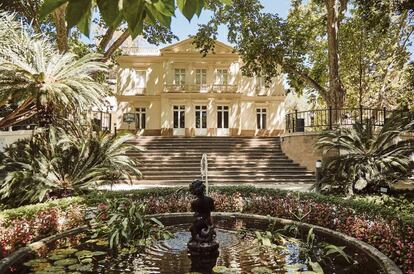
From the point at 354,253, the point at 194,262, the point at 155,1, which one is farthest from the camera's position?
the point at 354,253

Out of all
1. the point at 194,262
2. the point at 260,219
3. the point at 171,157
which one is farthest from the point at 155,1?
the point at 171,157

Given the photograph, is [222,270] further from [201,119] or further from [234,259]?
[201,119]

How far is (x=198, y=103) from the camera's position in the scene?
1177 inches

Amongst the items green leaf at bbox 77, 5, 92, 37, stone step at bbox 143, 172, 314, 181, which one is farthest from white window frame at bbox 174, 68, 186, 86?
green leaf at bbox 77, 5, 92, 37

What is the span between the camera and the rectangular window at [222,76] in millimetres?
30031

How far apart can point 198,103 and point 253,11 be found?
13.4 metres

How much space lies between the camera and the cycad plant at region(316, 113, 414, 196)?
9414 mm

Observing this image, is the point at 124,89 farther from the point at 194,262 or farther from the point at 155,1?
the point at 155,1

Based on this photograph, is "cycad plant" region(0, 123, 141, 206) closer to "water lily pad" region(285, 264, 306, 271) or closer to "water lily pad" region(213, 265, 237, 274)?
"water lily pad" region(213, 265, 237, 274)

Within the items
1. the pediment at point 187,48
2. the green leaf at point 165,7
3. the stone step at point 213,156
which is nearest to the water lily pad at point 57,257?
the green leaf at point 165,7

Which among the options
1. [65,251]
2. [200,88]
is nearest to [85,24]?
[65,251]

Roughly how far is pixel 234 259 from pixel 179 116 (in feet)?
80.8

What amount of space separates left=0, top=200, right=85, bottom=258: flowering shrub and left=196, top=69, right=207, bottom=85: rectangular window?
22875 mm

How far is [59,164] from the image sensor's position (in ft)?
30.2
